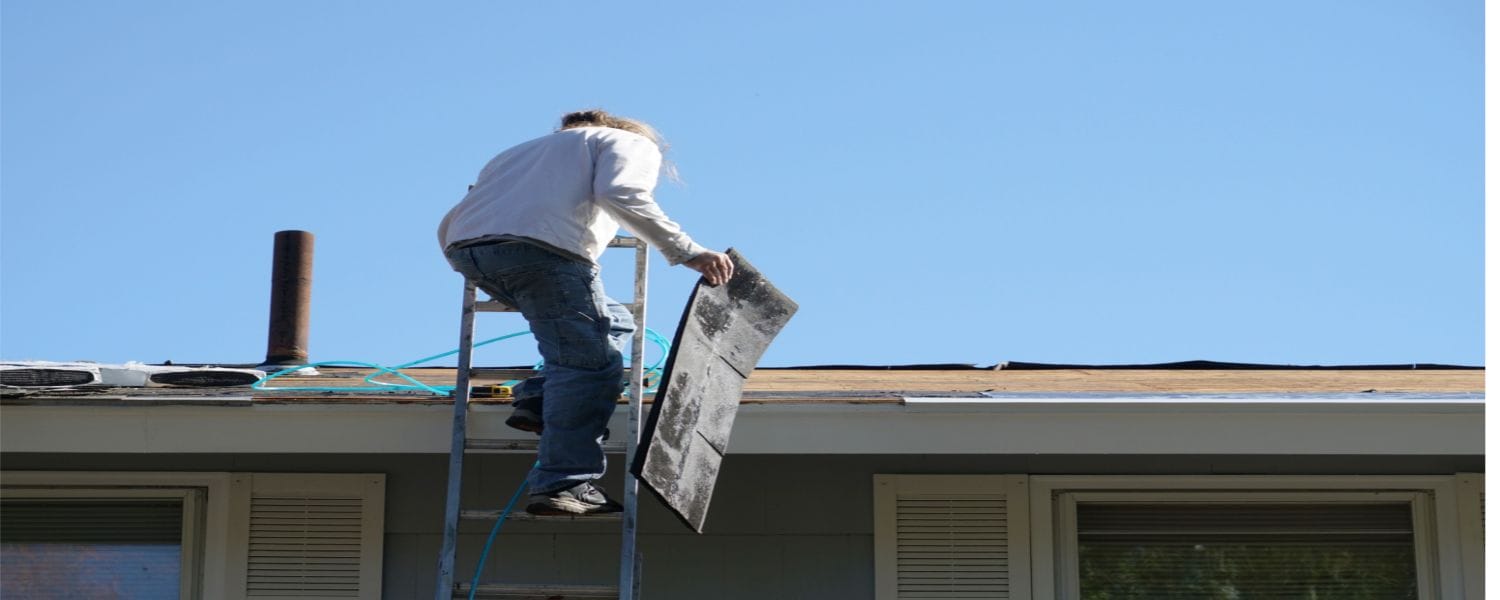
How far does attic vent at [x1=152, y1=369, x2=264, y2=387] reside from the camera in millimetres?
5441

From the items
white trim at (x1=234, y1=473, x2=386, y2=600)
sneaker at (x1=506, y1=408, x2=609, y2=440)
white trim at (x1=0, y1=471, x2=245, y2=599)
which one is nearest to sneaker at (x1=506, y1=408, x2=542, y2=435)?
sneaker at (x1=506, y1=408, x2=609, y2=440)

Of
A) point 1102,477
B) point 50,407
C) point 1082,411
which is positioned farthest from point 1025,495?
point 50,407

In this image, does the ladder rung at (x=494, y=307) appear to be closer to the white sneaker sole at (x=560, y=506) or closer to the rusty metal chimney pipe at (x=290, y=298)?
the white sneaker sole at (x=560, y=506)

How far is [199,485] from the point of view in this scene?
528cm

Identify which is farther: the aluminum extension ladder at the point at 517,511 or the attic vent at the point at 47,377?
the attic vent at the point at 47,377

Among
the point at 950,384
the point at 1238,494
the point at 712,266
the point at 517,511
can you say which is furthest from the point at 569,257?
the point at 1238,494

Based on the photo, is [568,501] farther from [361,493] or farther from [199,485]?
[199,485]

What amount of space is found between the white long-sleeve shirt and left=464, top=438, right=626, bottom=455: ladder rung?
54cm

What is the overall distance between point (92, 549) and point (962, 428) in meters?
2.79

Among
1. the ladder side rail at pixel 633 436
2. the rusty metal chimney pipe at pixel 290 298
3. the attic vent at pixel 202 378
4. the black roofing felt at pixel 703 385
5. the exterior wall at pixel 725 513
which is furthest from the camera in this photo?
the rusty metal chimney pipe at pixel 290 298

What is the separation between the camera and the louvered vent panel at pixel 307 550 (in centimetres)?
525

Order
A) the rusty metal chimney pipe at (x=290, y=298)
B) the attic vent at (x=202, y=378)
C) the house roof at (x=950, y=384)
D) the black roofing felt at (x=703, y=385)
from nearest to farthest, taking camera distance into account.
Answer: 1. the black roofing felt at (x=703, y=385)
2. the house roof at (x=950, y=384)
3. the attic vent at (x=202, y=378)
4. the rusty metal chimney pipe at (x=290, y=298)

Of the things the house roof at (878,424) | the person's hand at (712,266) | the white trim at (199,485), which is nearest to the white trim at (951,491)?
the house roof at (878,424)

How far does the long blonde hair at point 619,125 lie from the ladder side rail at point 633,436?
0.27 meters
